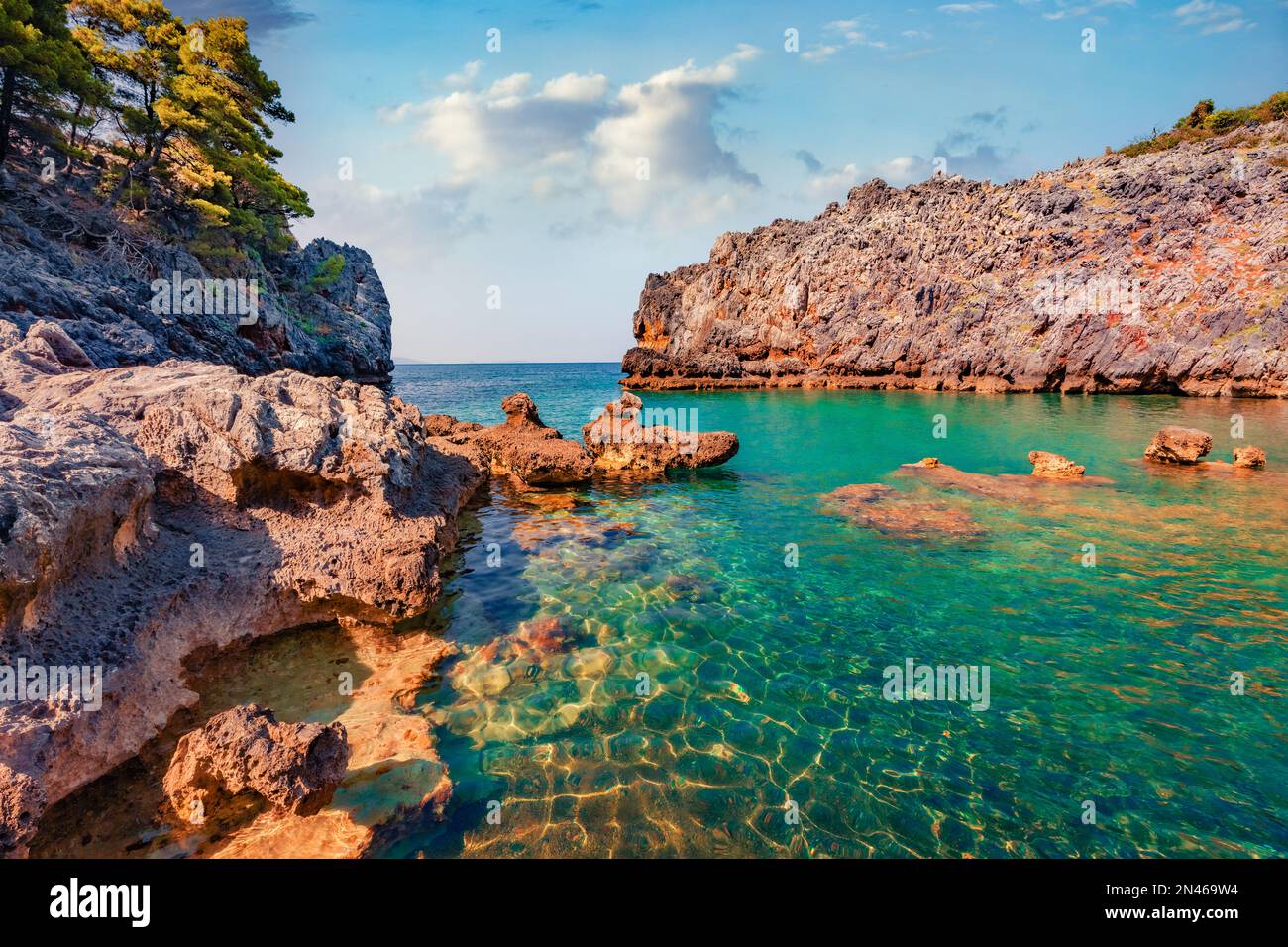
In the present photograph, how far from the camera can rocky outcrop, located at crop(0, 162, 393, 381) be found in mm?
17469

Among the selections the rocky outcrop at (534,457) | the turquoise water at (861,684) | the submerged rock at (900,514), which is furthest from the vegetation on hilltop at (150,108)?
the submerged rock at (900,514)

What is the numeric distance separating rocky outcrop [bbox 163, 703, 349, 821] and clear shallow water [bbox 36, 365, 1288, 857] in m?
0.37

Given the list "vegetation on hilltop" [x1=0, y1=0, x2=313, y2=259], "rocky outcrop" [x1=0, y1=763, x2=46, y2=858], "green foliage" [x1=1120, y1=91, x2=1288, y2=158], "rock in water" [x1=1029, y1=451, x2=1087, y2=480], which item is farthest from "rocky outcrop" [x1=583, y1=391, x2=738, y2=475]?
"green foliage" [x1=1120, y1=91, x2=1288, y2=158]

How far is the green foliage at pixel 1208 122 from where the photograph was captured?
70125 mm

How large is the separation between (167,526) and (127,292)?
24.1 meters

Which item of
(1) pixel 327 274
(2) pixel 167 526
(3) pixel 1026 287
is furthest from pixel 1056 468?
(1) pixel 327 274

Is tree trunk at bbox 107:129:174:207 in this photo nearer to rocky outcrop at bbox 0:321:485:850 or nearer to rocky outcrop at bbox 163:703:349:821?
rocky outcrop at bbox 0:321:485:850

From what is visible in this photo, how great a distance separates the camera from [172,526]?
8.42 metres

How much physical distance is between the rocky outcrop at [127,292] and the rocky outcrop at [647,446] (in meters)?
15.9

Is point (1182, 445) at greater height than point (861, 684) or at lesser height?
greater

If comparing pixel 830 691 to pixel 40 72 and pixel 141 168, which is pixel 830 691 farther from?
pixel 141 168

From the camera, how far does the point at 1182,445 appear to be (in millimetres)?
21766
